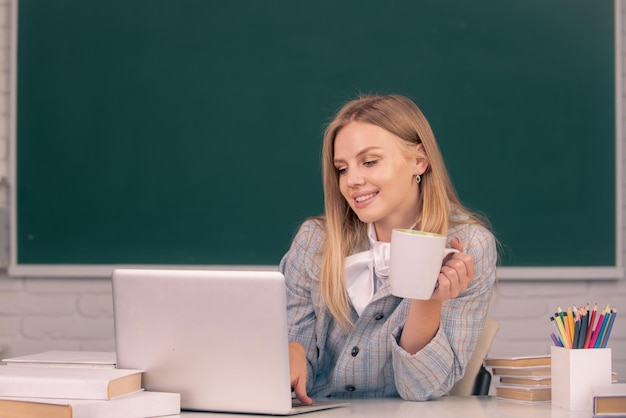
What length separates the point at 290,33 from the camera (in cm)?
280

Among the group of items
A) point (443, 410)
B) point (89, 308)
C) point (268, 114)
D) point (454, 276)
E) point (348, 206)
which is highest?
point (268, 114)

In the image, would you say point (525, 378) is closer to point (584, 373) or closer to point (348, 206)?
Result: point (584, 373)

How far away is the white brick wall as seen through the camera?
273 centimetres

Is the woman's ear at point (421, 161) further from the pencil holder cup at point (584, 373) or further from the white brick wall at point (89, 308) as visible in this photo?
the white brick wall at point (89, 308)

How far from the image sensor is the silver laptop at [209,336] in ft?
3.98

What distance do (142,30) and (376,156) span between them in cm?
140

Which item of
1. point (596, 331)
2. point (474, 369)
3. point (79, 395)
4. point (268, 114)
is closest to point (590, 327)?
point (596, 331)

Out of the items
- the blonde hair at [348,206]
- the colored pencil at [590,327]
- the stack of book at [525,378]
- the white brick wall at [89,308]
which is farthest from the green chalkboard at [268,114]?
the colored pencil at [590,327]

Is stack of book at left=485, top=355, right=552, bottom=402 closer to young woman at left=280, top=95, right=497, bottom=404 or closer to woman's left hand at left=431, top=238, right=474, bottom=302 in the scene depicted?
young woman at left=280, top=95, right=497, bottom=404

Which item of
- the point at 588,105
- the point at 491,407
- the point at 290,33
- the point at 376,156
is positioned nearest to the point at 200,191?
the point at 290,33

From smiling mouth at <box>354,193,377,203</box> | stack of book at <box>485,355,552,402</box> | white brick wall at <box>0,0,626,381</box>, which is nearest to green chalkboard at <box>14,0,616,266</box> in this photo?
white brick wall at <box>0,0,626,381</box>

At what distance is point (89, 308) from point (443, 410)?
1.73m

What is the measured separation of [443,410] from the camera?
1.40 m

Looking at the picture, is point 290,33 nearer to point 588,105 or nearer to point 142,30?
point 142,30
